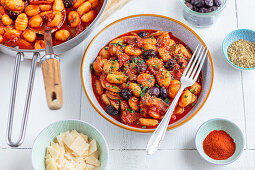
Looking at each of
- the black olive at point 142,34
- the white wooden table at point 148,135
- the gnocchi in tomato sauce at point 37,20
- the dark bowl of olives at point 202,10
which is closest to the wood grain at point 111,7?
the white wooden table at point 148,135

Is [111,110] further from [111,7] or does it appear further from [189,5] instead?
[189,5]

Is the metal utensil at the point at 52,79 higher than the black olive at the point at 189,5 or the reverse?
the reverse

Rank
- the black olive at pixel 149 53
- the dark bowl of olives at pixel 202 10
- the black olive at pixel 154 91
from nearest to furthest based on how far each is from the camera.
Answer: the black olive at pixel 154 91
the black olive at pixel 149 53
the dark bowl of olives at pixel 202 10

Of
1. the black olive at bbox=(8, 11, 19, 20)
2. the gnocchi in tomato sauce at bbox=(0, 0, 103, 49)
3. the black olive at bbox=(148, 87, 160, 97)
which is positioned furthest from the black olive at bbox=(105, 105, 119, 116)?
the black olive at bbox=(8, 11, 19, 20)

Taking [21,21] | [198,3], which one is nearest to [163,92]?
[198,3]

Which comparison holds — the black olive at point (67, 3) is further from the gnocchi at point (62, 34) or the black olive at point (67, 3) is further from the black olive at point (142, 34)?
the black olive at point (142, 34)

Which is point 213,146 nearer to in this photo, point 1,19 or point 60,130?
point 60,130

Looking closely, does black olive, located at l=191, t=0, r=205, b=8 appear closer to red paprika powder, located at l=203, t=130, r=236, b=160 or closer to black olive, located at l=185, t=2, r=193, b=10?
black olive, located at l=185, t=2, r=193, b=10
